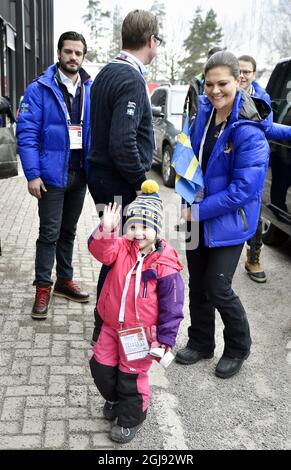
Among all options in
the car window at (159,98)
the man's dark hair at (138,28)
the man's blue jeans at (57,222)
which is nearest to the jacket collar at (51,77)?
the man's blue jeans at (57,222)

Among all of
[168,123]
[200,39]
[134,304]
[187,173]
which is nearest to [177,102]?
[168,123]

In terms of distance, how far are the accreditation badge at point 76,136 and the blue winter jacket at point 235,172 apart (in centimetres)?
105

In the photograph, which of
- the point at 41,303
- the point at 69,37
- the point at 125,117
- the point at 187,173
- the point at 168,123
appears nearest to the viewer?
the point at 125,117

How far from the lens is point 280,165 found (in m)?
5.23

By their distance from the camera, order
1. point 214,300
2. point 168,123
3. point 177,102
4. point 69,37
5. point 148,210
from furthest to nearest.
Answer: point 177,102
point 168,123
point 69,37
point 214,300
point 148,210

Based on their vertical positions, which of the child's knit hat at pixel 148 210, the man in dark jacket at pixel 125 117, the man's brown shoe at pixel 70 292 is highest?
the man in dark jacket at pixel 125 117

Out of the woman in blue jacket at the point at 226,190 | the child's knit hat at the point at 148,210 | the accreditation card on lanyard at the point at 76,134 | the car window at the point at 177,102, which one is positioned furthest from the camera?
the car window at the point at 177,102

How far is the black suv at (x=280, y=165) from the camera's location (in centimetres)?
516

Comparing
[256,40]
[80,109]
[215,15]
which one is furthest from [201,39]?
[80,109]

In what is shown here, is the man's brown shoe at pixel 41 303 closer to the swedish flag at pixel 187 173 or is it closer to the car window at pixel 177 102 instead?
the swedish flag at pixel 187 173

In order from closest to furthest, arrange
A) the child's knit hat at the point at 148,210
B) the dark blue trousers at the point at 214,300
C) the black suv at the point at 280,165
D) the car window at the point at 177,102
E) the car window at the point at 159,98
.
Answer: the child's knit hat at the point at 148,210 → the dark blue trousers at the point at 214,300 → the black suv at the point at 280,165 → the car window at the point at 177,102 → the car window at the point at 159,98

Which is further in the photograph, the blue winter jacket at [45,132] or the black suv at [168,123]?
the black suv at [168,123]

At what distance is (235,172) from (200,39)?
64.0 meters

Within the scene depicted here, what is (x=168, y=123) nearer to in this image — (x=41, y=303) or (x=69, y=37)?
(x=69, y=37)
